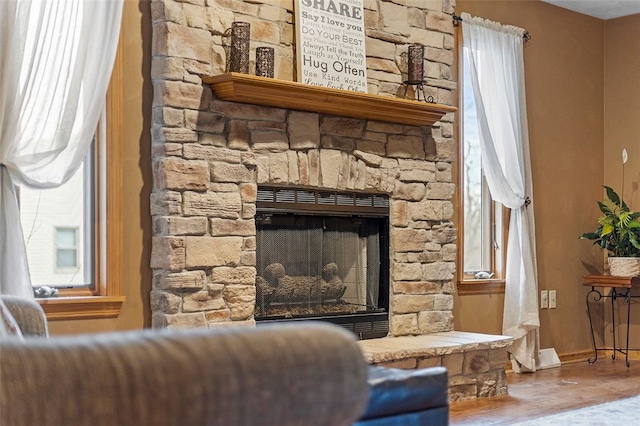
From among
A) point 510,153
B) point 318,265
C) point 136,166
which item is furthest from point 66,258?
point 510,153

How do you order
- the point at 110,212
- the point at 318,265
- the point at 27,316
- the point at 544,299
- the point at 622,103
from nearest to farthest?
the point at 27,316 → the point at 110,212 → the point at 318,265 → the point at 544,299 → the point at 622,103

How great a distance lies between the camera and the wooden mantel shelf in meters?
4.05

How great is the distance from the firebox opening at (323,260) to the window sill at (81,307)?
79cm

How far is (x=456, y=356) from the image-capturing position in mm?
4641

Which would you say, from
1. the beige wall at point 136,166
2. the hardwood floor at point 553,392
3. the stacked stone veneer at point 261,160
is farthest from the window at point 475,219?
the beige wall at point 136,166

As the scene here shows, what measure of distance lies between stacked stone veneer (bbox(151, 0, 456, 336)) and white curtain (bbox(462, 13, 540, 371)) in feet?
1.60

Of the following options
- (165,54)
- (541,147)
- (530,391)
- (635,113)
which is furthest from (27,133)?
(635,113)

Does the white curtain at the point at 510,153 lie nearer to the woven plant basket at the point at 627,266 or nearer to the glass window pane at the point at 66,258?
the woven plant basket at the point at 627,266

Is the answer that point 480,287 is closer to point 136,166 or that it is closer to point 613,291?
point 613,291

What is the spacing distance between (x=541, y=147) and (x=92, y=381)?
551 centimetres

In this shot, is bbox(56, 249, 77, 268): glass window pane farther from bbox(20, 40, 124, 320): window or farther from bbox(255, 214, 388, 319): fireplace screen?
bbox(255, 214, 388, 319): fireplace screen

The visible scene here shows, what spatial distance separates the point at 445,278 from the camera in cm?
514

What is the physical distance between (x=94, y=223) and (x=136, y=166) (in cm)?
32

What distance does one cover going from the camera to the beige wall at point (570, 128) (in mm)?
6180
